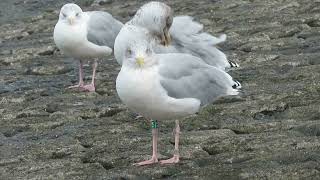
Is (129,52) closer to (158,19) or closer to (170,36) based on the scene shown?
(158,19)

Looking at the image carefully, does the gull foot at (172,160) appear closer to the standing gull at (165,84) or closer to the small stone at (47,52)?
the standing gull at (165,84)

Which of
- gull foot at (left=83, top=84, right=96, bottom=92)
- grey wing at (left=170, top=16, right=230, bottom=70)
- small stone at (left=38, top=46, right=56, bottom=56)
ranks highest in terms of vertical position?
grey wing at (left=170, top=16, right=230, bottom=70)

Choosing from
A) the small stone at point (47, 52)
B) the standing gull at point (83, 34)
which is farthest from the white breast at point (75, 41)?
the small stone at point (47, 52)

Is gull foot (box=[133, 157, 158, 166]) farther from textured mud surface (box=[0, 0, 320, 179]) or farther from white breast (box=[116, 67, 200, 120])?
white breast (box=[116, 67, 200, 120])

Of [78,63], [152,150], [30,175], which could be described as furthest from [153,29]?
[78,63]

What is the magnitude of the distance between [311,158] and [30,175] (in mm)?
1855

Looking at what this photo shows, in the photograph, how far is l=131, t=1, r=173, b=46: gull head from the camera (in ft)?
20.4

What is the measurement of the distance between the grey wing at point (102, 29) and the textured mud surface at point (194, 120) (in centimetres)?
41

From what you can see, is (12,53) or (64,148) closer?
(64,148)

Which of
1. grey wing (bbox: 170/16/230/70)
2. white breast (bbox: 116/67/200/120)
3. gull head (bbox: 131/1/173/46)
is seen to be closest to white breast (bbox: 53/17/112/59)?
grey wing (bbox: 170/16/230/70)

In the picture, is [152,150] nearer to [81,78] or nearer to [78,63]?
[81,78]

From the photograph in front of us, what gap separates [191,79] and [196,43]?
4.23 feet

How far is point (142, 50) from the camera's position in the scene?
506 cm

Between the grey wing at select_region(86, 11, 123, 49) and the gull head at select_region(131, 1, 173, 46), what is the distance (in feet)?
6.76
